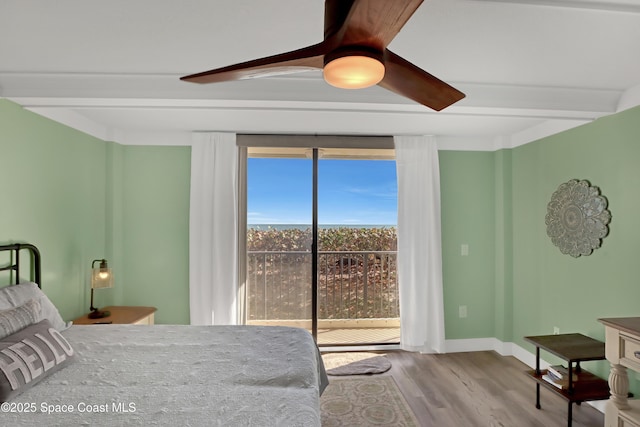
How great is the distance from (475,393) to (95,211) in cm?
402

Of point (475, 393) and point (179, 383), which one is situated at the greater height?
point (179, 383)

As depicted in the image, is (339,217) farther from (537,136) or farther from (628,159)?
(628,159)

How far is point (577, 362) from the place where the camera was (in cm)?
258

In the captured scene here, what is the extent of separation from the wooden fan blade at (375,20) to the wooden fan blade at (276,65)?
11cm

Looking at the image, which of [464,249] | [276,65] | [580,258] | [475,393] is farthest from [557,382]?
[276,65]

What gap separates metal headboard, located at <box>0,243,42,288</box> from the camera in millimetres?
2500

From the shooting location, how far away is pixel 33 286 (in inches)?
98.6

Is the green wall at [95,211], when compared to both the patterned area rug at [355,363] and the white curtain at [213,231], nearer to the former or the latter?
the white curtain at [213,231]

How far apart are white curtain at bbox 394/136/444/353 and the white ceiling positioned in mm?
695

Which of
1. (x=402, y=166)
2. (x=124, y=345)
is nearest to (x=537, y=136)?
(x=402, y=166)

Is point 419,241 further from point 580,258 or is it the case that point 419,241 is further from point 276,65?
point 276,65

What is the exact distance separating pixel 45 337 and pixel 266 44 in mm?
2035

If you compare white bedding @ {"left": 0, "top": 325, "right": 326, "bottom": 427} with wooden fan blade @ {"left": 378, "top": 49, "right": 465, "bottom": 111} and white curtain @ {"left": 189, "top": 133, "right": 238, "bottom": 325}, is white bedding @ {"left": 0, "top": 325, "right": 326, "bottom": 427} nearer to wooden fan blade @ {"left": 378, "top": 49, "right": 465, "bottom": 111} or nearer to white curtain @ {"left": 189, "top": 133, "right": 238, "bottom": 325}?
white curtain @ {"left": 189, "top": 133, "right": 238, "bottom": 325}

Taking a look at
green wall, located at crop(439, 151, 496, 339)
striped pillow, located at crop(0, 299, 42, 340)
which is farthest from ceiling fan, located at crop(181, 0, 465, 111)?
green wall, located at crop(439, 151, 496, 339)
